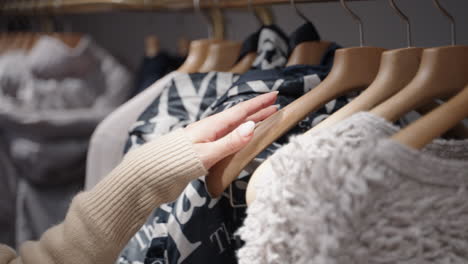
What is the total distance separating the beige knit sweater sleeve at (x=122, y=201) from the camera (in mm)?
492

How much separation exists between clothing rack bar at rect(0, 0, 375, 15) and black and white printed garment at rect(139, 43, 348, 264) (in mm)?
119

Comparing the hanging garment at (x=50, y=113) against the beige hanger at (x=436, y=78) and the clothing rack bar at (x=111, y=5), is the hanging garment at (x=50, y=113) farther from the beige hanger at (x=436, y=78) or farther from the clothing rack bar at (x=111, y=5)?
the beige hanger at (x=436, y=78)

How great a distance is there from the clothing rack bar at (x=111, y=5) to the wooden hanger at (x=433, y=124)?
0.28m

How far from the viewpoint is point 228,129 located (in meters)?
0.53

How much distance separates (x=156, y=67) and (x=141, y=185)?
66 cm

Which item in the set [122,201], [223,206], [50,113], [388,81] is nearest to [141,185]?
[122,201]

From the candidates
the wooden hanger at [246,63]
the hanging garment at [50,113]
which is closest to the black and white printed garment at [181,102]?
the wooden hanger at [246,63]

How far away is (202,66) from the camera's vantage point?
2.48 ft

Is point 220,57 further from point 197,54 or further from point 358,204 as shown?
point 358,204

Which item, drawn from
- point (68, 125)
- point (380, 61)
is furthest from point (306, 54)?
point (68, 125)

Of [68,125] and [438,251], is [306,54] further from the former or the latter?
[68,125]

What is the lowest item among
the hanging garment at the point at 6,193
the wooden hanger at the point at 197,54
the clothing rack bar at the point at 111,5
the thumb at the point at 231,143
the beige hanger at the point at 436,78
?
the hanging garment at the point at 6,193

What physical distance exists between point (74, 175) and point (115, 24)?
57 cm

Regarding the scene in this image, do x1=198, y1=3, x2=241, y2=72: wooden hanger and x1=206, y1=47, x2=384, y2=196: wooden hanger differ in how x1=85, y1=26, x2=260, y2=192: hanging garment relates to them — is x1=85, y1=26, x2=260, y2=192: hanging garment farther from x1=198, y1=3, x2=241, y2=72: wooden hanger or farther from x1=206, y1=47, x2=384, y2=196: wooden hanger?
x1=206, y1=47, x2=384, y2=196: wooden hanger
